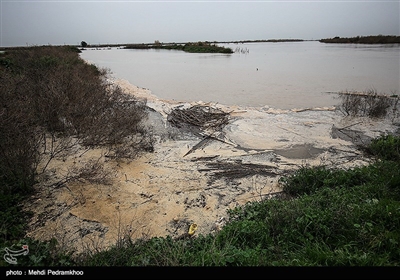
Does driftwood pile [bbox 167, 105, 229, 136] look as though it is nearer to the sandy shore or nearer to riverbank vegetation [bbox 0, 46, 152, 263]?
the sandy shore

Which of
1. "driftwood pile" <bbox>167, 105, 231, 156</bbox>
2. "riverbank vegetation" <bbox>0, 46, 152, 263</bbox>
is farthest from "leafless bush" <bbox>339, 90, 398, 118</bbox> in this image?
"riverbank vegetation" <bbox>0, 46, 152, 263</bbox>

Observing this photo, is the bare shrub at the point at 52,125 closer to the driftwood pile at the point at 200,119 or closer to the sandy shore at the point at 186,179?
the sandy shore at the point at 186,179

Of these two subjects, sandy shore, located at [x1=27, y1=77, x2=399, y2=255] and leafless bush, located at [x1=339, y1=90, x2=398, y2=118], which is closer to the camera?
sandy shore, located at [x1=27, y1=77, x2=399, y2=255]

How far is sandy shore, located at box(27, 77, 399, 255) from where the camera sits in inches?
161

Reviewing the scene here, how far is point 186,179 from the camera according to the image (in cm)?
549

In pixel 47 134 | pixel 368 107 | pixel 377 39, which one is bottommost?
pixel 47 134

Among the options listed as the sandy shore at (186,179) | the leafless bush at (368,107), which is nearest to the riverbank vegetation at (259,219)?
the sandy shore at (186,179)

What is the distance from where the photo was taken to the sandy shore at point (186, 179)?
4.10 m

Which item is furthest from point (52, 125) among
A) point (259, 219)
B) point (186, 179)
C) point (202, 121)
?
point (259, 219)

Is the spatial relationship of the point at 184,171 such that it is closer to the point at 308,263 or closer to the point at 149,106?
the point at 308,263

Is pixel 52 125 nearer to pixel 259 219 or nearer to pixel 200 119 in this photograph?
pixel 200 119

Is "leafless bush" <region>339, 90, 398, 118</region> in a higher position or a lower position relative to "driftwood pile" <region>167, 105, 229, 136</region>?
higher

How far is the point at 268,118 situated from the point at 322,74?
12.0 metres

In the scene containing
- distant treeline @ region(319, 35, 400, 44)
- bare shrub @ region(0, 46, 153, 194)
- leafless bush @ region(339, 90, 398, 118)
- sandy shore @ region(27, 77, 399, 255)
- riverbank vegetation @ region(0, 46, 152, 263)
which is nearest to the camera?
sandy shore @ region(27, 77, 399, 255)
